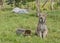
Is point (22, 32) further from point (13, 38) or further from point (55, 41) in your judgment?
point (55, 41)

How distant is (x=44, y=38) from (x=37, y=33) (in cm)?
37

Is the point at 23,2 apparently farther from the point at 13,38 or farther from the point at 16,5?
the point at 13,38

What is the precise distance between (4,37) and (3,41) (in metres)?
0.60

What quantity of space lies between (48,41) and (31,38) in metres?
0.62

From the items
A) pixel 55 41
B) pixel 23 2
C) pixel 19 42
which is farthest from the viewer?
pixel 23 2

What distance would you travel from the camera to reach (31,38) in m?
7.99

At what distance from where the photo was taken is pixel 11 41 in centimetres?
751

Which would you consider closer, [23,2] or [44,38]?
[44,38]

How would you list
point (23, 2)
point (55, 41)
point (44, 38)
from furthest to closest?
point (23, 2) → point (44, 38) → point (55, 41)

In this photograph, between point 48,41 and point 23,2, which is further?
point 23,2

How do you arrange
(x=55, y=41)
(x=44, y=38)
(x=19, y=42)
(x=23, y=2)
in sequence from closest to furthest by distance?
(x=19, y=42)
(x=55, y=41)
(x=44, y=38)
(x=23, y=2)

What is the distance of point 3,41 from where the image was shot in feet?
24.7

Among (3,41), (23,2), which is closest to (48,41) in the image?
(3,41)

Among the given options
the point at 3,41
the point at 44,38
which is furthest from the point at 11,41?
the point at 44,38
